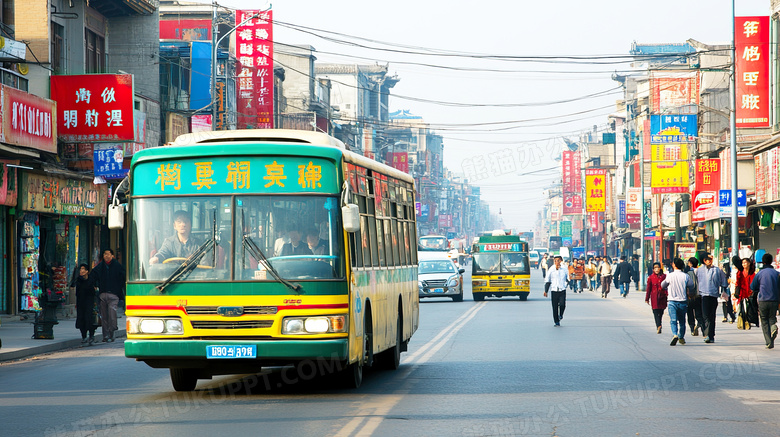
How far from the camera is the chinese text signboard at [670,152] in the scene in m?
38.4

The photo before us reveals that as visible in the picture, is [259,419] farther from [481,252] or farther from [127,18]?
[481,252]

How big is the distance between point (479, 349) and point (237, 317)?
27.2ft

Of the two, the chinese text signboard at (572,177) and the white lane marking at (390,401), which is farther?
the chinese text signboard at (572,177)

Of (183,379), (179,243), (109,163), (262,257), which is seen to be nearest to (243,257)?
(262,257)

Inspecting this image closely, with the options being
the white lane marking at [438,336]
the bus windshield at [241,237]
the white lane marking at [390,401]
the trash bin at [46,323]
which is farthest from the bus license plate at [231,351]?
the trash bin at [46,323]

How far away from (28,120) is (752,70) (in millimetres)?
22042

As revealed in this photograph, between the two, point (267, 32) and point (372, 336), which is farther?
point (267, 32)

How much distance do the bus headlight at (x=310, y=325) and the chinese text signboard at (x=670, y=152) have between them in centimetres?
2919

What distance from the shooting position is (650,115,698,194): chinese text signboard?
126 ft

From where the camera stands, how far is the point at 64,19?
3180cm

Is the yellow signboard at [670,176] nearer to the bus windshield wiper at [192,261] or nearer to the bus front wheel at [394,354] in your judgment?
the bus front wheel at [394,354]

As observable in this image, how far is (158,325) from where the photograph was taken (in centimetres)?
1118

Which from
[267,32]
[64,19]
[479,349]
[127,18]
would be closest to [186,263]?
[479,349]

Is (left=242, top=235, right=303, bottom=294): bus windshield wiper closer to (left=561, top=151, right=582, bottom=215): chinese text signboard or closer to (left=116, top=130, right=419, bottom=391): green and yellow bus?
(left=116, top=130, right=419, bottom=391): green and yellow bus
